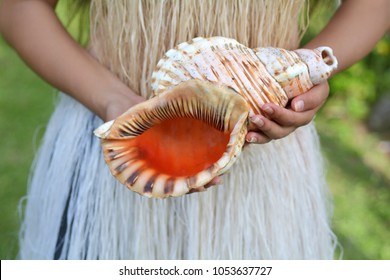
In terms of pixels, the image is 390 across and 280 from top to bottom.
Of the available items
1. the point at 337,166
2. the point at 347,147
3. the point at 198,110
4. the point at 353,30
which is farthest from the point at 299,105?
the point at 347,147

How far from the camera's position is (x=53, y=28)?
1030mm

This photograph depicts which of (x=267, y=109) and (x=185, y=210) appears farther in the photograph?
(x=185, y=210)

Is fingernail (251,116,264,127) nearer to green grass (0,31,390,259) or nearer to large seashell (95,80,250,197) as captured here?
large seashell (95,80,250,197)

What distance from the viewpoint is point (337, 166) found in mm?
2695

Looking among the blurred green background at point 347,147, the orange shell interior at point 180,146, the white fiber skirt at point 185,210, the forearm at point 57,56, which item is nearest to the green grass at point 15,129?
the blurred green background at point 347,147

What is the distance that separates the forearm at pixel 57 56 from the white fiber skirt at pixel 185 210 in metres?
0.08

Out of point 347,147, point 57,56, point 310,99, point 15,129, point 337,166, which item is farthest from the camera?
point 15,129

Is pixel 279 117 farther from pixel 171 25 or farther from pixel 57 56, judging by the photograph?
pixel 57 56

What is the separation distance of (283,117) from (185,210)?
28 cm

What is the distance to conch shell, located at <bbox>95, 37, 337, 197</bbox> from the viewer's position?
2.48ft

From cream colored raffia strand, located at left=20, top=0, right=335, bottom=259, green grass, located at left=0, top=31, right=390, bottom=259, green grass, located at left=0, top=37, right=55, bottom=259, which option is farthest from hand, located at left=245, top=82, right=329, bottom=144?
green grass, located at left=0, top=37, right=55, bottom=259

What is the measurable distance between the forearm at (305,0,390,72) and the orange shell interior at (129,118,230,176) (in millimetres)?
314

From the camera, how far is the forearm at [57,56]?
992mm

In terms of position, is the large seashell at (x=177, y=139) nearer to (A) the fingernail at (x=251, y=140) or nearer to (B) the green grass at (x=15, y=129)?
(A) the fingernail at (x=251, y=140)
